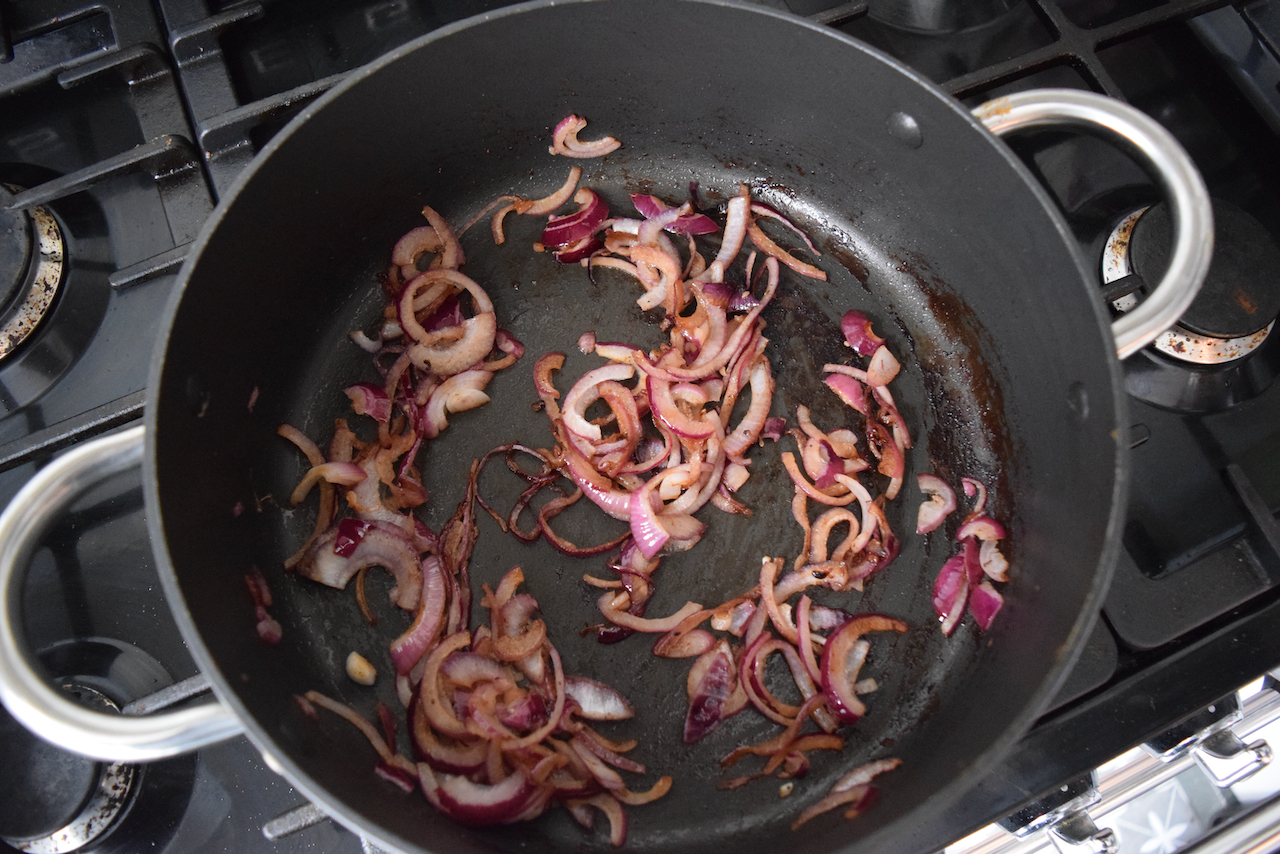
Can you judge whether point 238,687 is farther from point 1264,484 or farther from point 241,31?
point 1264,484

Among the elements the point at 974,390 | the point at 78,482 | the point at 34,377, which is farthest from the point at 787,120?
the point at 34,377

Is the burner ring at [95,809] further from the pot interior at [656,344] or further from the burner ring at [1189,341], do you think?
the burner ring at [1189,341]

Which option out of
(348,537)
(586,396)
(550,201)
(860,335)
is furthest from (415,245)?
(860,335)

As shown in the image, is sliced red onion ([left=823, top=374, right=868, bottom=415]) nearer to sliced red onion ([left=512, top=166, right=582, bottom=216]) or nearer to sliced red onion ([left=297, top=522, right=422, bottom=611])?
sliced red onion ([left=512, top=166, right=582, bottom=216])

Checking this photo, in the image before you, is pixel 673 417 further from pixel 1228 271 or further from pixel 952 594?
pixel 1228 271

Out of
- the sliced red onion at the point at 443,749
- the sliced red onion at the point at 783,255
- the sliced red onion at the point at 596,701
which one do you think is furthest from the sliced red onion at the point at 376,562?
the sliced red onion at the point at 783,255

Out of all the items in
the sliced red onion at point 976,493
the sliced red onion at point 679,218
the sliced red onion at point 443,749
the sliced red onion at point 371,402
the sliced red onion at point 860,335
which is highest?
the sliced red onion at point 679,218
